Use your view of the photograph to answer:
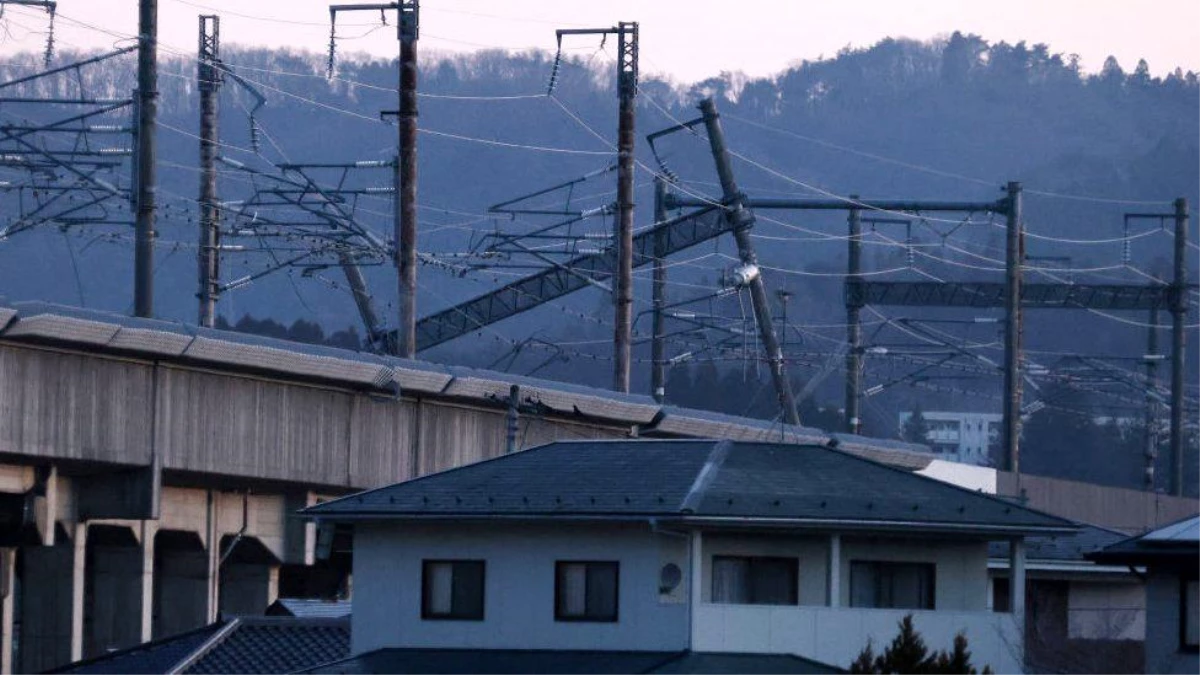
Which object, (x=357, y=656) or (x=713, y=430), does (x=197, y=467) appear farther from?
(x=713, y=430)

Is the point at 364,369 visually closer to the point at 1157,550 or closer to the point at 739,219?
the point at 1157,550

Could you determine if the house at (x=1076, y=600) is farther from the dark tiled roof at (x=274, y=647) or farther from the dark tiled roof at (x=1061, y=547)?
the dark tiled roof at (x=274, y=647)

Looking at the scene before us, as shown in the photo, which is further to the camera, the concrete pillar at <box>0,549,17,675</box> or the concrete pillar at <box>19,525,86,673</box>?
the concrete pillar at <box>19,525,86,673</box>

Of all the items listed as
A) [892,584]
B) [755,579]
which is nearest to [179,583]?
[755,579]

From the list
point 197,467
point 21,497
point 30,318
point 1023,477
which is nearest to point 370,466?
point 197,467

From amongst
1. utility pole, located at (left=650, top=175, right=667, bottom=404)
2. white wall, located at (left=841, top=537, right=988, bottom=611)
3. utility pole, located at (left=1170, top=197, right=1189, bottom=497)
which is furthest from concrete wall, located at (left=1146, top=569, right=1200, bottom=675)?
utility pole, located at (left=1170, top=197, right=1189, bottom=497)

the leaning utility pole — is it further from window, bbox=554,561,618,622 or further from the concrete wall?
window, bbox=554,561,618,622

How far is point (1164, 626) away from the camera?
31766mm

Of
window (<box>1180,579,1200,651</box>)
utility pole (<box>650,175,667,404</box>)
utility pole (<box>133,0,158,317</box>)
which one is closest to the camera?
window (<box>1180,579,1200,651</box>)

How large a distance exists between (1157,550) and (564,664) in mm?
8259

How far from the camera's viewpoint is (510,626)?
30578mm

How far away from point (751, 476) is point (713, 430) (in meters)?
18.4

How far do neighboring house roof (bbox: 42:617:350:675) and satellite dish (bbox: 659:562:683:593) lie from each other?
6014 millimetres

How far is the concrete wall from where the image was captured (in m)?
31.4
